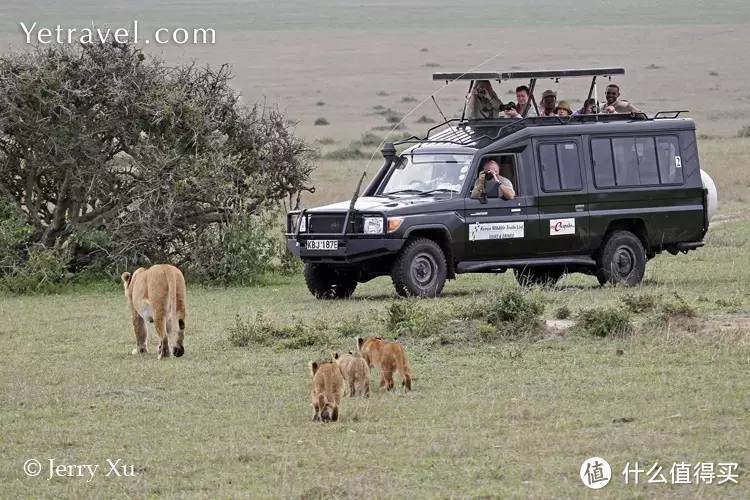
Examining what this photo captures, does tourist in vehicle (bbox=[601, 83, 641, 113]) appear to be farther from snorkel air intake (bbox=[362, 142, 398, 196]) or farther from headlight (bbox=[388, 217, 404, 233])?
headlight (bbox=[388, 217, 404, 233])

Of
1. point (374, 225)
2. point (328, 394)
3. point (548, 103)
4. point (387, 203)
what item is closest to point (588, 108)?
point (548, 103)

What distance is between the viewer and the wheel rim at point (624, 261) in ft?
56.1

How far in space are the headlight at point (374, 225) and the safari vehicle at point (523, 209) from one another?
0.01 metres

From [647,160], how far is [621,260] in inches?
46.8

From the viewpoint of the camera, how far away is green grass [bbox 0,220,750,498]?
7.71m

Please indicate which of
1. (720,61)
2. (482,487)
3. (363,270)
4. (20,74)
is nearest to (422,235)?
(363,270)

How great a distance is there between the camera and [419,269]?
52.3ft

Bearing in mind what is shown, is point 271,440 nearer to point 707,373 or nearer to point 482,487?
point 482,487

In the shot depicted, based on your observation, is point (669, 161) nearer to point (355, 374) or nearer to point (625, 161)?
point (625, 161)

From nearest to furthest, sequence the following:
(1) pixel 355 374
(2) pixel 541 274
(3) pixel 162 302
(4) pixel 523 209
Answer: (1) pixel 355 374 < (3) pixel 162 302 < (4) pixel 523 209 < (2) pixel 541 274

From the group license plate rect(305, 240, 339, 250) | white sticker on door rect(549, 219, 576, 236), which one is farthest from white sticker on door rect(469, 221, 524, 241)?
license plate rect(305, 240, 339, 250)

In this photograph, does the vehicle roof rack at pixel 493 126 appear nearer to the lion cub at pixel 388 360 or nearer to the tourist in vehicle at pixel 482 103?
the tourist in vehicle at pixel 482 103

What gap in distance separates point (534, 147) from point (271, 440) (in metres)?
8.53

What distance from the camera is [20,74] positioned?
59.6 feet
